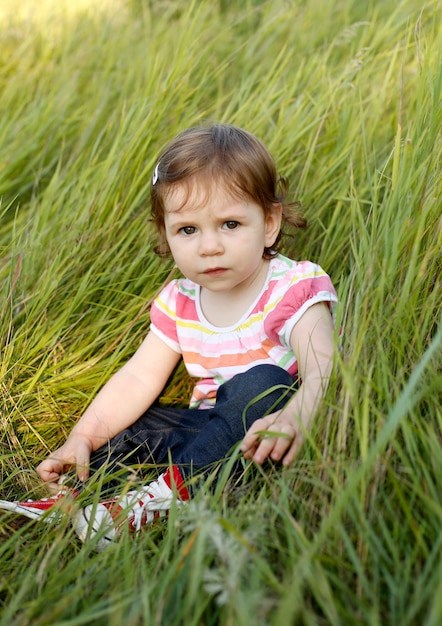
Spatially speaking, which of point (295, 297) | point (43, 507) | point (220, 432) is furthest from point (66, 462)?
point (295, 297)

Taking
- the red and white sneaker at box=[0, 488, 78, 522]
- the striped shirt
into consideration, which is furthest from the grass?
the striped shirt

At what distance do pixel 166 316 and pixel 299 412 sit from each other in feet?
2.56

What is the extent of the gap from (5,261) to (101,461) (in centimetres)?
81

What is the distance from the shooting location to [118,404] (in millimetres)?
2098

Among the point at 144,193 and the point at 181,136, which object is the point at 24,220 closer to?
the point at 144,193

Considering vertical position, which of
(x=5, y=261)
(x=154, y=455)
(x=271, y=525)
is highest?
(x=5, y=261)

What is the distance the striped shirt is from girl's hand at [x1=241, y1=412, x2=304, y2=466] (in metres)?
0.43

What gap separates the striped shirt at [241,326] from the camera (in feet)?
6.43

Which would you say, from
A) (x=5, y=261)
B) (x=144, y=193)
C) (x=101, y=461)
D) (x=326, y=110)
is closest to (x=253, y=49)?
(x=326, y=110)

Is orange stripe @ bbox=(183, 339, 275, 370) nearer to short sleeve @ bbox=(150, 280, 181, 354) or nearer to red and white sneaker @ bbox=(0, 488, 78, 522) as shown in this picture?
short sleeve @ bbox=(150, 280, 181, 354)

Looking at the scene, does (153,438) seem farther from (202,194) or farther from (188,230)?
(202,194)

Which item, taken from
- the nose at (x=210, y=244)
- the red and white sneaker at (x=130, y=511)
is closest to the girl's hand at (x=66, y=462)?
the red and white sneaker at (x=130, y=511)

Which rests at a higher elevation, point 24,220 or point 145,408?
point 24,220

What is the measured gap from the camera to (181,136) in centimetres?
203
